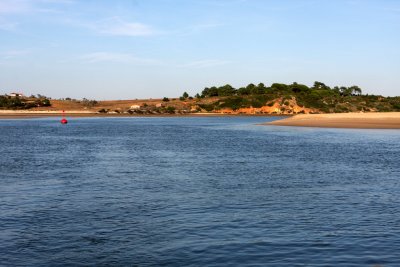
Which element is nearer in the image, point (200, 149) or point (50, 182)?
point (50, 182)

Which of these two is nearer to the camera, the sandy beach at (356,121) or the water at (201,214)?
the water at (201,214)

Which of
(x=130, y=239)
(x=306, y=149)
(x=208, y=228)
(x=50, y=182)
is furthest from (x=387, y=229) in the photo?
(x=306, y=149)

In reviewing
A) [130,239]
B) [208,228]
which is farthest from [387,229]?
[130,239]

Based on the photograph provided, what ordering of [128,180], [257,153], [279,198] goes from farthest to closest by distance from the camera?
[257,153]
[128,180]
[279,198]

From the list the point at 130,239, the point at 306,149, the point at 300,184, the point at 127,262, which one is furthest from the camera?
the point at 306,149

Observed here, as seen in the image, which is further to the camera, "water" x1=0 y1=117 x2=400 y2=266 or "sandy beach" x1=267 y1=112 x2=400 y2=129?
"sandy beach" x1=267 y1=112 x2=400 y2=129

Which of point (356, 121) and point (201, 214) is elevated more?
point (356, 121)

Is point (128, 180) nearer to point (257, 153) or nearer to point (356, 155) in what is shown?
point (257, 153)

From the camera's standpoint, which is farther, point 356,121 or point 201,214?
point 356,121

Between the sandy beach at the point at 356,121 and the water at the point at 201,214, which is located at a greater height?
the sandy beach at the point at 356,121

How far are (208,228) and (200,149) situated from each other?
116 ft

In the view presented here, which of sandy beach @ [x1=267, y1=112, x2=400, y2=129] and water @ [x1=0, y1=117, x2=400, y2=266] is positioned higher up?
sandy beach @ [x1=267, y1=112, x2=400, y2=129]

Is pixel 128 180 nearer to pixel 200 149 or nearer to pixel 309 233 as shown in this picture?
pixel 309 233

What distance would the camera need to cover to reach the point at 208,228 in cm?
1806
